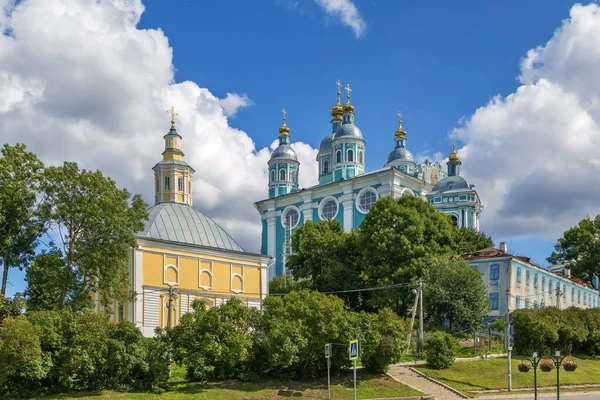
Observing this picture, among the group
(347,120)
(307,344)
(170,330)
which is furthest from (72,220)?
(347,120)

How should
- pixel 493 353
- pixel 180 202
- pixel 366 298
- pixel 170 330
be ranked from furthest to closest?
pixel 180 202
pixel 366 298
pixel 493 353
pixel 170 330

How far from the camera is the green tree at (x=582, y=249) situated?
63844mm

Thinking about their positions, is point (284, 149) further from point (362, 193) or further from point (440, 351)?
point (440, 351)

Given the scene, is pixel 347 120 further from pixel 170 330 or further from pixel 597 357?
pixel 170 330

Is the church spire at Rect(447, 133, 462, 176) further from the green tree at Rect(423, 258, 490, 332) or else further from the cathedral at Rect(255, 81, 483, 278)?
the green tree at Rect(423, 258, 490, 332)

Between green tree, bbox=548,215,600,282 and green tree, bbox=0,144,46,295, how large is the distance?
5157 cm

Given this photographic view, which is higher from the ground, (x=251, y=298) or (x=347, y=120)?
(x=347, y=120)

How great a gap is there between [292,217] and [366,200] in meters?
11.3

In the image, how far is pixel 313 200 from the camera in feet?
243

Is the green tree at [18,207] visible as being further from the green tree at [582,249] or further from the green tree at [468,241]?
the green tree at [582,249]

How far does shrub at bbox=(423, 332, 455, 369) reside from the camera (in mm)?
32156

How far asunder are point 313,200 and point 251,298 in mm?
28019

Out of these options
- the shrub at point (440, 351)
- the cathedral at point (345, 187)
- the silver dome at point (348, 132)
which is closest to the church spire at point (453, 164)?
the cathedral at point (345, 187)

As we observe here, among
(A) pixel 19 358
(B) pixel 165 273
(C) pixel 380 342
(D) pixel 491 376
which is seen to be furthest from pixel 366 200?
(A) pixel 19 358
